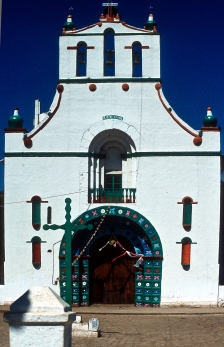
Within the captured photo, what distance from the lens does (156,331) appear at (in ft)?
65.9

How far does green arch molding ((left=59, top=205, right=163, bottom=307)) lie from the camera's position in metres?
25.0

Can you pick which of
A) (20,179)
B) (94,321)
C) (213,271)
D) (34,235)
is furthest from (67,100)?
(94,321)

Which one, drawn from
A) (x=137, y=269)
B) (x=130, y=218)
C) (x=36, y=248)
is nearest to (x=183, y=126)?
(x=130, y=218)

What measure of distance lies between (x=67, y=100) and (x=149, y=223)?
499 cm

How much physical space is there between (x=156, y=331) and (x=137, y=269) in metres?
5.37

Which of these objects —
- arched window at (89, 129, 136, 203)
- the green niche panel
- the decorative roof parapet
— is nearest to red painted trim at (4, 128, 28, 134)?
arched window at (89, 129, 136, 203)

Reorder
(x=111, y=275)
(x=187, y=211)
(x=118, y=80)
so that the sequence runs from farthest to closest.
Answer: (x=111, y=275) → (x=118, y=80) → (x=187, y=211)

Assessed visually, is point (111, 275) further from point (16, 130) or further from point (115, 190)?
point (16, 130)

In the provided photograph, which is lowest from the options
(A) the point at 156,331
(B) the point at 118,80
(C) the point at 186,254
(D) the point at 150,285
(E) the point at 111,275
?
(A) the point at 156,331

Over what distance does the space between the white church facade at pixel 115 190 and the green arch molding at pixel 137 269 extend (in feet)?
0.11

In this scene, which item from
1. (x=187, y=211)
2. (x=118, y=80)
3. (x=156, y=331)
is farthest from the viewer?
(x=118, y=80)

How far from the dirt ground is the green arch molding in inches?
60.6

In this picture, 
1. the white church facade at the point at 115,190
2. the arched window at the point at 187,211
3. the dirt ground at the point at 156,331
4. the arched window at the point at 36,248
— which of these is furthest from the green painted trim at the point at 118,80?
the dirt ground at the point at 156,331

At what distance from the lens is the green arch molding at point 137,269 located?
82.1ft
